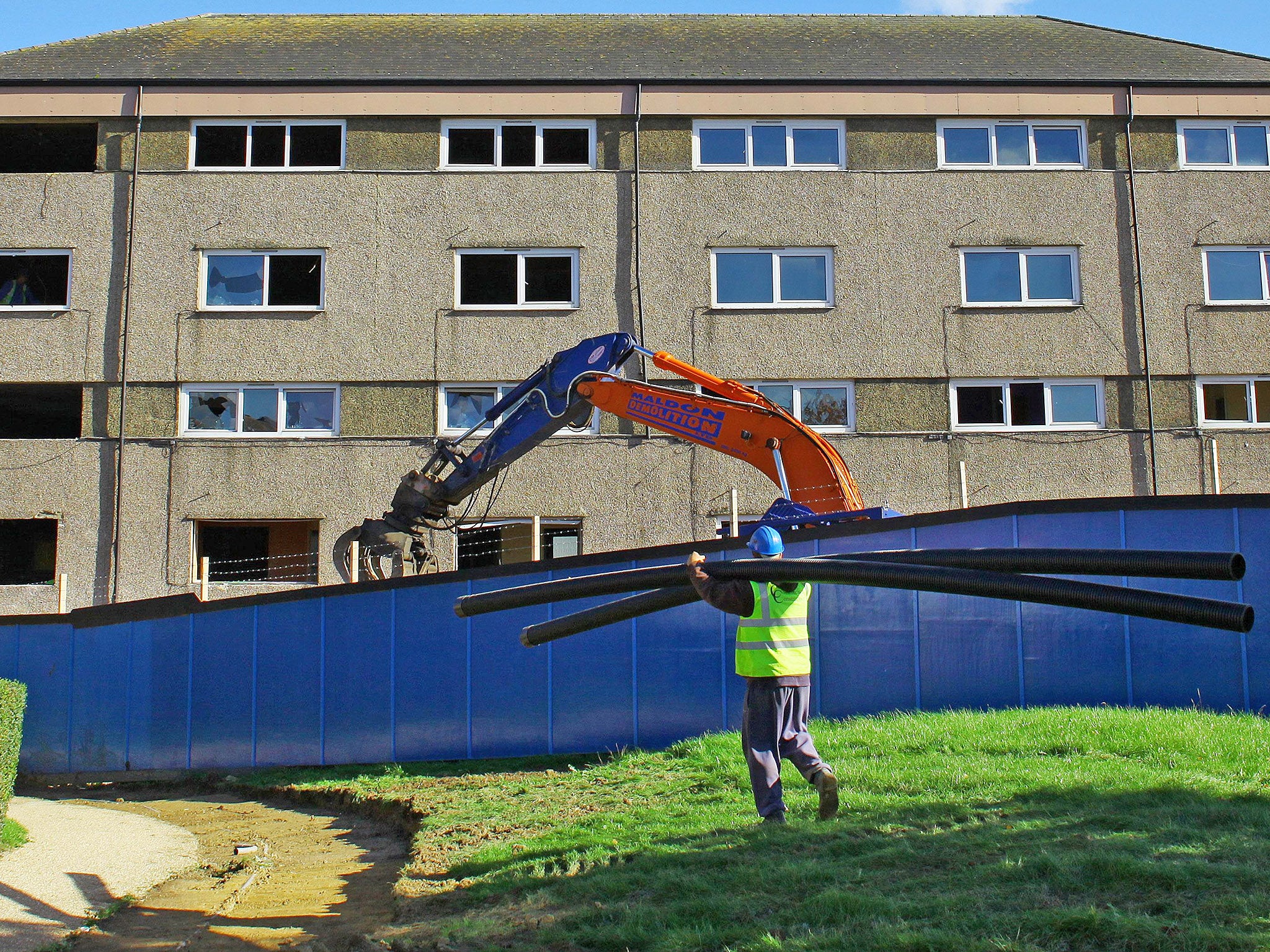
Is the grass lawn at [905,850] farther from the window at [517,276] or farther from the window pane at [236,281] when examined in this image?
the window pane at [236,281]

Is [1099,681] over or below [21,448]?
below

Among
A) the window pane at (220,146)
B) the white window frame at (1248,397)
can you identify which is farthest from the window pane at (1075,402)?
the window pane at (220,146)

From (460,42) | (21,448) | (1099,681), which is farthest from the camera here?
(460,42)

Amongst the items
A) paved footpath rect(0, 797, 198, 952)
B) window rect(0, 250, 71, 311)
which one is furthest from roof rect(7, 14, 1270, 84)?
paved footpath rect(0, 797, 198, 952)

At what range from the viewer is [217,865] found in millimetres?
9367

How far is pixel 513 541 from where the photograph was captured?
2077 cm

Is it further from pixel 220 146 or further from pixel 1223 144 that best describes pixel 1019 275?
pixel 220 146

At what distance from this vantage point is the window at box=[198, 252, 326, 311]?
2142cm

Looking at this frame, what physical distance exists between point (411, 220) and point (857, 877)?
17.6 meters

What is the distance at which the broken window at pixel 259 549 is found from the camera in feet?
68.6

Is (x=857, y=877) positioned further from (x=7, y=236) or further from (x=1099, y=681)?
(x=7, y=236)

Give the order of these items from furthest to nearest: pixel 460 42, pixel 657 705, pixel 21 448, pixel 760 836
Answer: pixel 460 42, pixel 21 448, pixel 657 705, pixel 760 836

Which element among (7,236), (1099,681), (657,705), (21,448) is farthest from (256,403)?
(1099,681)

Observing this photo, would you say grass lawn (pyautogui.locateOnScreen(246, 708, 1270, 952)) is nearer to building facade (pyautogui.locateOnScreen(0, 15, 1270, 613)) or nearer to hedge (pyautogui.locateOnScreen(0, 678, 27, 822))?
hedge (pyautogui.locateOnScreen(0, 678, 27, 822))
